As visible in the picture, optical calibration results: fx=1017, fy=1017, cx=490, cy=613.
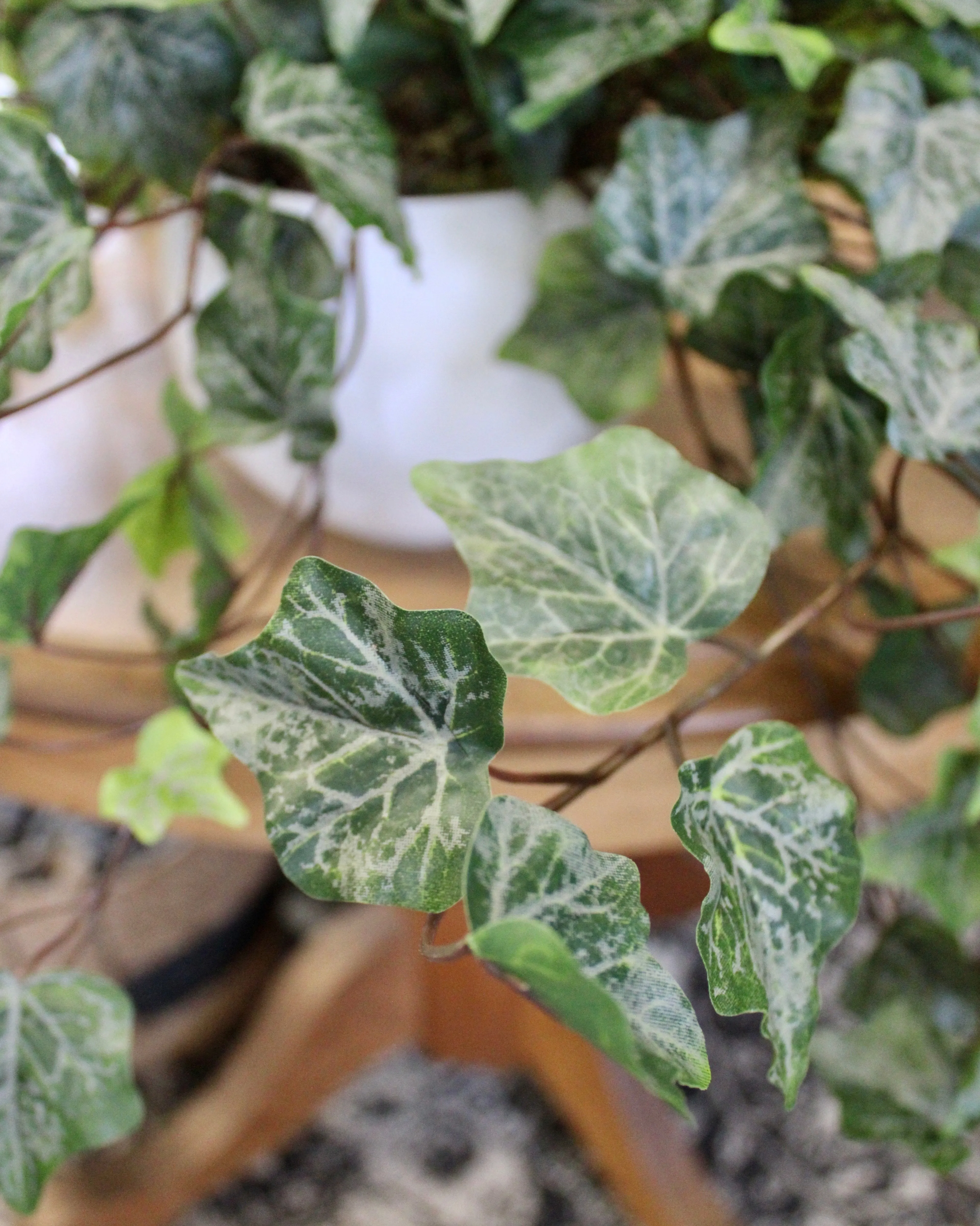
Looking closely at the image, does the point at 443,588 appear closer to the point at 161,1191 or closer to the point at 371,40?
the point at 371,40

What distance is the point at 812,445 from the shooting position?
0.27 m

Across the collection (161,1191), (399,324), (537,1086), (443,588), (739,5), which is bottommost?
(537,1086)

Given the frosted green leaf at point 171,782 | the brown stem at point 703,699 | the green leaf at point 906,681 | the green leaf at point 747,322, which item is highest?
the green leaf at point 747,322

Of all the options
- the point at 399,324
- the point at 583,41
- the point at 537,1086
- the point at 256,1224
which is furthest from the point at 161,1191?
the point at 583,41

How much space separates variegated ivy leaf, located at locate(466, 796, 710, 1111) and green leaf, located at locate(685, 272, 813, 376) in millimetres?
170

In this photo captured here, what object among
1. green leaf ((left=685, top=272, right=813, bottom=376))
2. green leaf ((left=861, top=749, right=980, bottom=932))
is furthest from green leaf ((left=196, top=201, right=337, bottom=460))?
green leaf ((left=861, top=749, right=980, bottom=932))

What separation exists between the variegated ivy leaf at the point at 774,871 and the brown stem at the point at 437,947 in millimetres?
40

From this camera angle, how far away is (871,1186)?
73cm

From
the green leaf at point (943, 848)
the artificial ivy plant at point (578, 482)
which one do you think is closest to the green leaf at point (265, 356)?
the artificial ivy plant at point (578, 482)

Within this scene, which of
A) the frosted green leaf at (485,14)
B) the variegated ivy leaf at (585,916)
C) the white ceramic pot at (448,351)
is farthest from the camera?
the white ceramic pot at (448,351)

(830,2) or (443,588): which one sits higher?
(830,2)

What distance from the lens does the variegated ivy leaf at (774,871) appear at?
6.7 inches

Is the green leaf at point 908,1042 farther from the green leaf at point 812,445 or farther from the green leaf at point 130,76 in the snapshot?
the green leaf at point 130,76

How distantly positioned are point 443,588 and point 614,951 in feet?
0.84
